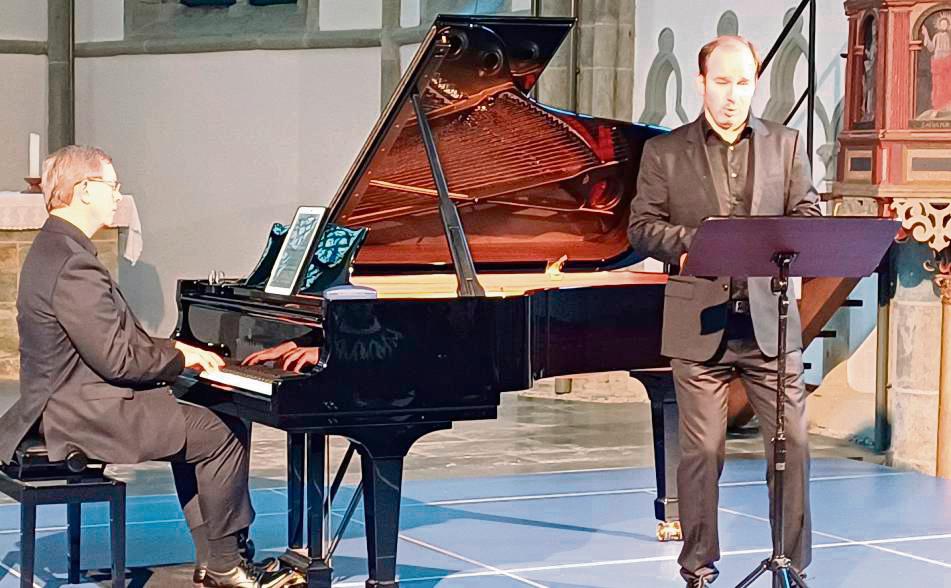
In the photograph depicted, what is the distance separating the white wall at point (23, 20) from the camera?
13.5 metres

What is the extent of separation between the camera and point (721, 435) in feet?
14.7

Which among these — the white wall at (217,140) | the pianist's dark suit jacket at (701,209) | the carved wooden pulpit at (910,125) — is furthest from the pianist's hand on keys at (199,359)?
the white wall at (217,140)

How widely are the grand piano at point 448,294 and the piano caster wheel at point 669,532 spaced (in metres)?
0.05

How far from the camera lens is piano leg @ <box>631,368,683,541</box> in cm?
587

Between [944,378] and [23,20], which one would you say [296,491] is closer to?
[944,378]

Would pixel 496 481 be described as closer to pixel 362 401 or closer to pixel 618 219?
pixel 618 219

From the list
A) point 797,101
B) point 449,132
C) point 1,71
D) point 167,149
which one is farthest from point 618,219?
point 1,71

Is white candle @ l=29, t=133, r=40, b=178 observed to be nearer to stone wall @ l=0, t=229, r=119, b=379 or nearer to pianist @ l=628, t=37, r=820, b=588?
stone wall @ l=0, t=229, r=119, b=379

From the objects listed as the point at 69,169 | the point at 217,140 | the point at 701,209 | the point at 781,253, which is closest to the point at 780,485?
the point at 781,253

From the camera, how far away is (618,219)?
6273 mm

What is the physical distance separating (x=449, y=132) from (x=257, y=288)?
0.84 m

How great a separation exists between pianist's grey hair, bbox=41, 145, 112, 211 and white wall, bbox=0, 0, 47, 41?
31.0 ft

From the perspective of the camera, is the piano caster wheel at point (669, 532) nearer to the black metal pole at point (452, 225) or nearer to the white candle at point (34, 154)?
the black metal pole at point (452, 225)

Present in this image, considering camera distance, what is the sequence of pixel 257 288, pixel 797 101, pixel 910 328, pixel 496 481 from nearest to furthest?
1. pixel 257 288
2. pixel 496 481
3. pixel 910 328
4. pixel 797 101
